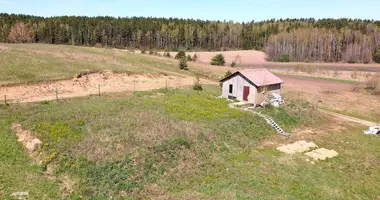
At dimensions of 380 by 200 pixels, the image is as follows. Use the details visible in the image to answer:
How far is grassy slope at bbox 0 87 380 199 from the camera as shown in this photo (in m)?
19.7

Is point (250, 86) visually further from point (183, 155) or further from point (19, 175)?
point (19, 175)

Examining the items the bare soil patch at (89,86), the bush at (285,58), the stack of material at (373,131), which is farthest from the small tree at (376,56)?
the stack of material at (373,131)

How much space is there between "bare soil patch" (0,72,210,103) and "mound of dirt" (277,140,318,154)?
22673 mm

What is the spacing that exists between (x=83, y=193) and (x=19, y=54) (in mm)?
39360

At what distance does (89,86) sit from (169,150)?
77.7 feet

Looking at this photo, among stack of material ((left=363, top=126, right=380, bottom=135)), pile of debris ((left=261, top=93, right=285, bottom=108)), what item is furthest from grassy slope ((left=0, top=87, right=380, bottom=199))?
pile of debris ((left=261, top=93, right=285, bottom=108))

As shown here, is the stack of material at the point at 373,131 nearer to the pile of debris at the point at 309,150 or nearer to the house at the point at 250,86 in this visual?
the pile of debris at the point at 309,150

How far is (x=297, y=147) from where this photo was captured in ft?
89.4

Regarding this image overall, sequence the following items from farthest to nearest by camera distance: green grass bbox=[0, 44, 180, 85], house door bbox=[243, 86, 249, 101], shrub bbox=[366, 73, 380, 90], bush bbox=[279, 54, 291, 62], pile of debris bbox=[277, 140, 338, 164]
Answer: bush bbox=[279, 54, 291, 62]
shrub bbox=[366, 73, 380, 90]
green grass bbox=[0, 44, 180, 85]
house door bbox=[243, 86, 249, 101]
pile of debris bbox=[277, 140, 338, 164]

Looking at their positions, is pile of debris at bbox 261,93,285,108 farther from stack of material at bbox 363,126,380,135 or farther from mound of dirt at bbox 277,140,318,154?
stack of material at bbox 363,126,380,135

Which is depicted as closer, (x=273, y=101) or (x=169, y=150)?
(x=169, y=150)

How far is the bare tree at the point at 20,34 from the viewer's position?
9944 centimetres

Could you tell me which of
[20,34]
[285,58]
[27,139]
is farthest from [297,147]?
[20,34]

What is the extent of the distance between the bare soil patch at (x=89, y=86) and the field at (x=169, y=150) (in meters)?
0.41
